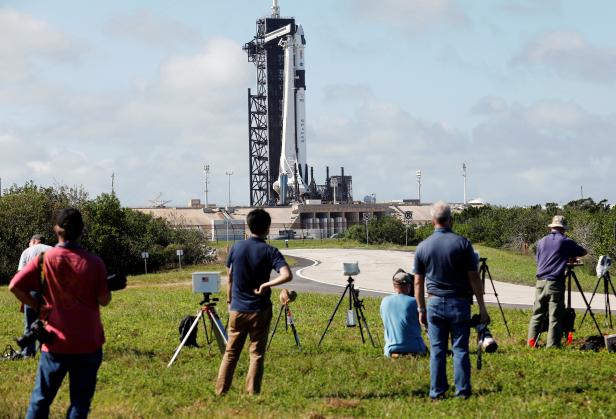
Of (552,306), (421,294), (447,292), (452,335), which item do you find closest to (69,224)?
(421,294)

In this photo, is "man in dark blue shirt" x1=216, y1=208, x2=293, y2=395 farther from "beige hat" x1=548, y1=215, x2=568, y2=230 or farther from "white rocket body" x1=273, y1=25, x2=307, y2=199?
"white rocket body" x1=273, y1=25, x2=307, y2=199

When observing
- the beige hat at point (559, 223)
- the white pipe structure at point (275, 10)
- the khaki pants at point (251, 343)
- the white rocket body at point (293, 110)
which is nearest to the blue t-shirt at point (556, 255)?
the beige hat at point (559, 223)

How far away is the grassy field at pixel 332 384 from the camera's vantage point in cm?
910

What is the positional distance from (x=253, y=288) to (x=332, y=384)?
1.84 metres

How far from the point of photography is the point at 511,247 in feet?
239

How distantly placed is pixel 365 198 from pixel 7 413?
139 meters

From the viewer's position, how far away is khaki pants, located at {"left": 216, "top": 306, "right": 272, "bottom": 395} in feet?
31.8

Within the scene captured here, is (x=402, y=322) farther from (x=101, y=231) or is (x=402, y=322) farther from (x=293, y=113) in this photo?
(x=293, y=113)

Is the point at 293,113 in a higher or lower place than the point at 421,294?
higher

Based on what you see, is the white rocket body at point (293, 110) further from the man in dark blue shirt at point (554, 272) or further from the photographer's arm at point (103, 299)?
the photographer's arm at point (103, 299)

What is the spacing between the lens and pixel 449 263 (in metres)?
9.36

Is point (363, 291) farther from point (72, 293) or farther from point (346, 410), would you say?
point (72, 293)

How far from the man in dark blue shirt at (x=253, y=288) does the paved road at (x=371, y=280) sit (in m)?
16.0

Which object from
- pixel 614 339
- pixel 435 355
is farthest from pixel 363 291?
pixel 435 355
